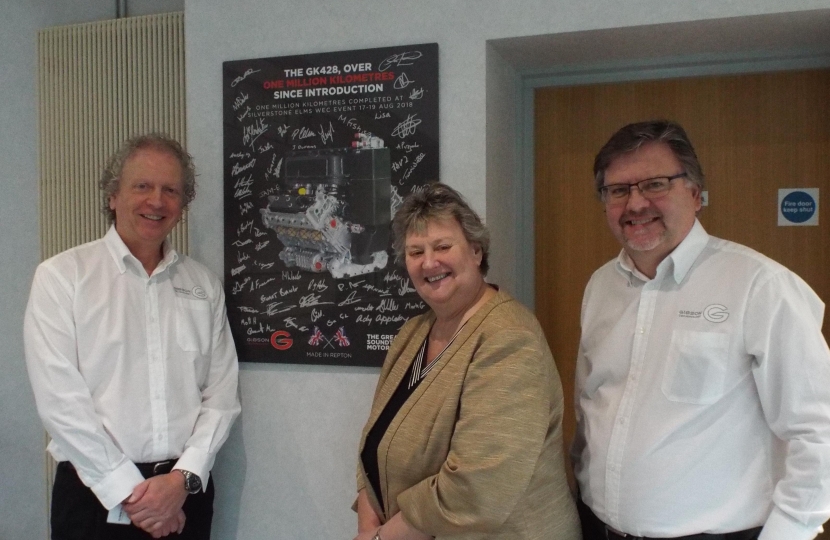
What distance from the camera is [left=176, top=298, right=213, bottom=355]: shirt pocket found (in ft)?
6.74

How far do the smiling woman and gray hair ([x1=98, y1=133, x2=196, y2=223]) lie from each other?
31.6 inches

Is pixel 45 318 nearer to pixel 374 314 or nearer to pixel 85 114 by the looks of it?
pixel 374 314

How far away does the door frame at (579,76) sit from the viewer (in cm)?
219

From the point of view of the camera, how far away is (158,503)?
186 centimetres

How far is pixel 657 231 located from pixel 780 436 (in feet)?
1.77

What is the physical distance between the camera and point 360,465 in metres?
1.78

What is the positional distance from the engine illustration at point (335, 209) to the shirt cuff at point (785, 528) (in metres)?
1.29

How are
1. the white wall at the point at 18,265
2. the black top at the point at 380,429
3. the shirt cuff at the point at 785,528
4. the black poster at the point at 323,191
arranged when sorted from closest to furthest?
1. the shirt cuff at the point at 785,528
2. the black top at the point at 380,429
3. the black poster at the point at 323,191
4. the white wall at the point at 18,265

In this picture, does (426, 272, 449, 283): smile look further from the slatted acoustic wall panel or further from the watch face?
the slatted acoustic wall panel

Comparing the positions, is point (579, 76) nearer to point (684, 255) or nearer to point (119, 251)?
point (684, 255)

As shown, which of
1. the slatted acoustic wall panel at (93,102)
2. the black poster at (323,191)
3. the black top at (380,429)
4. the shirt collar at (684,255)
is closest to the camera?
the shirt collar at (684,255)
